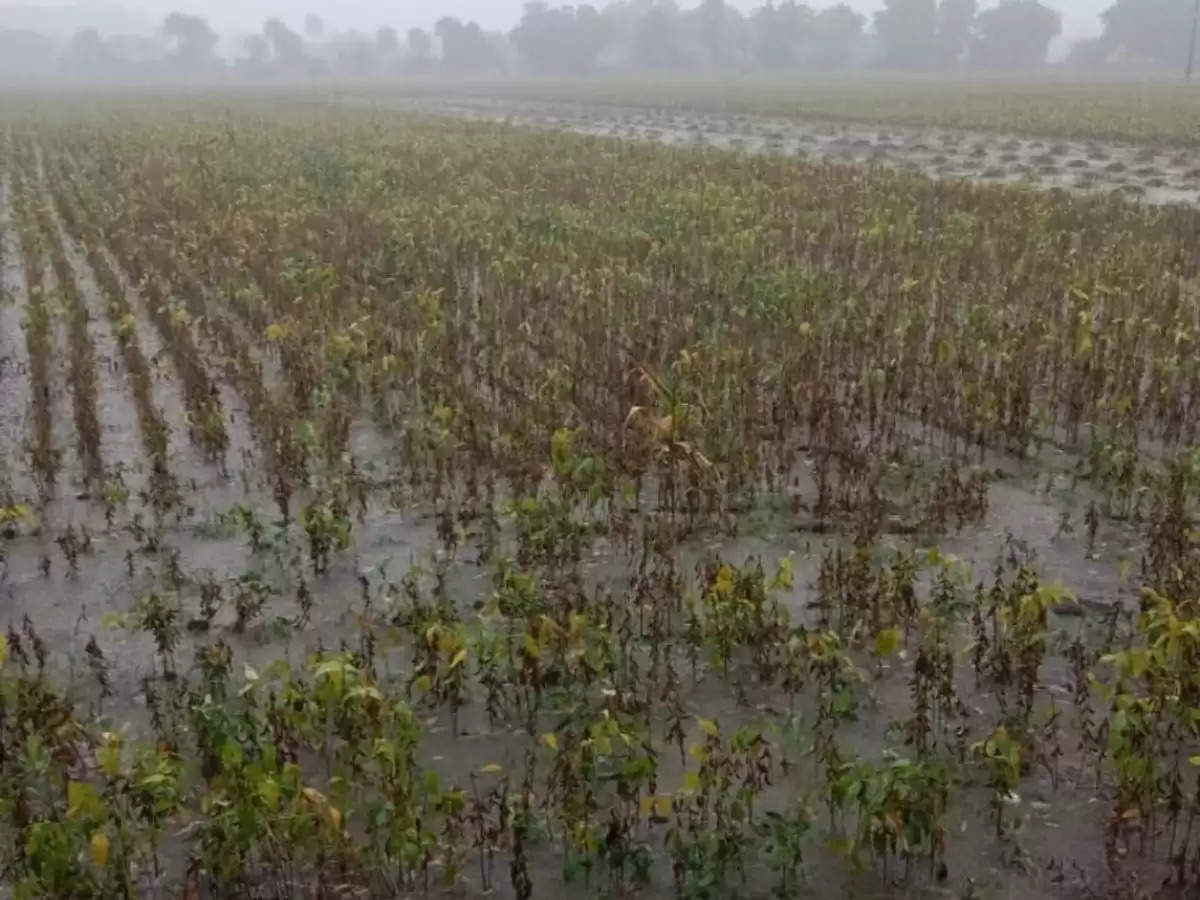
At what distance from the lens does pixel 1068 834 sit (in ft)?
13.2

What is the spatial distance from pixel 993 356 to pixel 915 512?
7.90 feet

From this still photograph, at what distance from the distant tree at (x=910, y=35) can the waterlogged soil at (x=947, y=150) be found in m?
57.6

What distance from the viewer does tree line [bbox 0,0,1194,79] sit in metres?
89.7

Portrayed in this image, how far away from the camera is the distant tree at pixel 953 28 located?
92.5 m

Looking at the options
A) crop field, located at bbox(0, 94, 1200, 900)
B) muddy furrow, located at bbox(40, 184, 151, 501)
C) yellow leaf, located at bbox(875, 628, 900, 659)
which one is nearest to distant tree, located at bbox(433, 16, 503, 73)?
muddy furrow, located at bbox(40, 184, 151, 501)

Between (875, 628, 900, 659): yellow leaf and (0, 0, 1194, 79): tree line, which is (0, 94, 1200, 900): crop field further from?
(0, 0, 1194, 79): tree line

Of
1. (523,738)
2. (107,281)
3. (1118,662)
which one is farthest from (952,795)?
(107,281)

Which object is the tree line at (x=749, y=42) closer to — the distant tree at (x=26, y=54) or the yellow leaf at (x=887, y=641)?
the distant tree at (x=26, y=54)

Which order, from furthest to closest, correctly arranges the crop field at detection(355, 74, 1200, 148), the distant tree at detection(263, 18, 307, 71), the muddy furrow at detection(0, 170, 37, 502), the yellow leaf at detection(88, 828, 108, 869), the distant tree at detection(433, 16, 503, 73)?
the distant tree at detection(263, 18, 307, 71) → the distant tree at detection(433, 16, 503, 73) → the crop field at detection(355, 74, 1200, 148) → the muddy furrow at detection(0, 170, 37, 502) → the yellow leaf at detection(88, 828, 108, 869)

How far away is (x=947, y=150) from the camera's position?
25.9m

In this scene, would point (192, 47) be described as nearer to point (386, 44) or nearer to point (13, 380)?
point (386, 44)

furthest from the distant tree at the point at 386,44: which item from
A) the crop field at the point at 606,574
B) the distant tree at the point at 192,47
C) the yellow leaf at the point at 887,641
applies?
the yellow leaf at the point at 887,641

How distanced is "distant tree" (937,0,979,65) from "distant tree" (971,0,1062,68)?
1.65 meters

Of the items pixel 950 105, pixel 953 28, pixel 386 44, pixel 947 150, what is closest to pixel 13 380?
pixel 947 150
